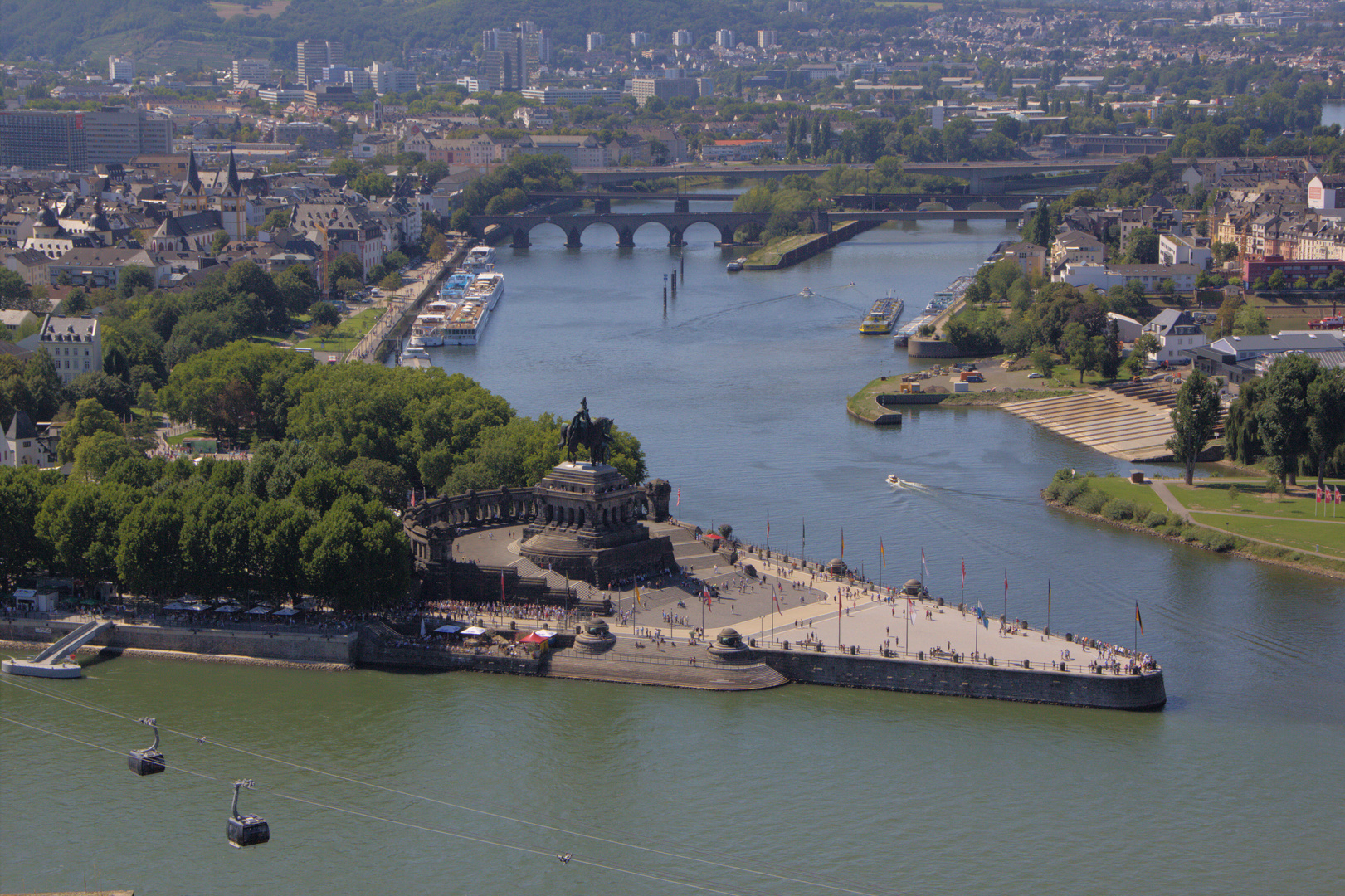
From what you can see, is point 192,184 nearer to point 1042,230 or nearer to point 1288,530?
point 1042,230

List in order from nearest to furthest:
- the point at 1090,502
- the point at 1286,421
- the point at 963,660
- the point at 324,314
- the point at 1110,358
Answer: the point at 963,660
the point at 1090,502
the point at 1286,421
the point at 1110,358
the point at 324,314

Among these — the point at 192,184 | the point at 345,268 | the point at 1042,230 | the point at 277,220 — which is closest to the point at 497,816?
the point at 345,268

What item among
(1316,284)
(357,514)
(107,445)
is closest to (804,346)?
(1316,284)

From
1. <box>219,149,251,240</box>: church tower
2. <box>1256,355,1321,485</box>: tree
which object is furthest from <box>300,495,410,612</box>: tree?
<box>219,149,251,240</box>: church tower

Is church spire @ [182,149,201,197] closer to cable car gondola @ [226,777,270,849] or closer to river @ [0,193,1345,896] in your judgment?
river @ [0,193,1345,896]

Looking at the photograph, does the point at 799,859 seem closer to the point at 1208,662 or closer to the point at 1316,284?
the point at 1208,662

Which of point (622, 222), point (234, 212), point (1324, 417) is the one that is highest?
point (234, 212)
